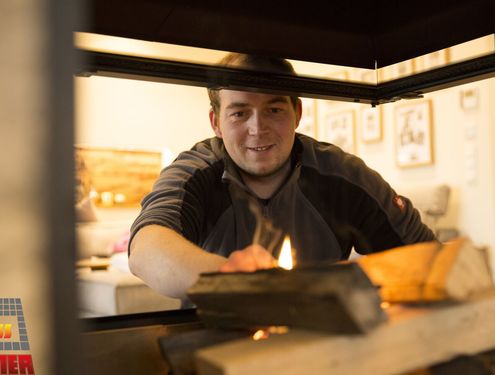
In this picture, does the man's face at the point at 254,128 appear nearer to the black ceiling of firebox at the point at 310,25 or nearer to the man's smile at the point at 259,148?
the man's smile at the point at 259,148

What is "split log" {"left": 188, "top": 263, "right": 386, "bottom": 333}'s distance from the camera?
49 cm

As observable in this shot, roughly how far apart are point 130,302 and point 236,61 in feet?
4.31

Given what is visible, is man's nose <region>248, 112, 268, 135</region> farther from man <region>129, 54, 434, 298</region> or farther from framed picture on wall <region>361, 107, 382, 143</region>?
framed picture on wall <region>361, 107, 382, 143</region>

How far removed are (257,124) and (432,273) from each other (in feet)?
2.26

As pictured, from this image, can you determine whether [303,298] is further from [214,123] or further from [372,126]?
[372,126]

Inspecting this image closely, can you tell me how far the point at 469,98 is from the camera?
360 cm

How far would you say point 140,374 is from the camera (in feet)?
2.64

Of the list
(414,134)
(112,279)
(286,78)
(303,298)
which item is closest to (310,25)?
(286,78)

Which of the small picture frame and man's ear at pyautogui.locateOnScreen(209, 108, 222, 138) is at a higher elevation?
the small picture frame

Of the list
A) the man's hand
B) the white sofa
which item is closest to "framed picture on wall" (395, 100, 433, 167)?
the white sofa

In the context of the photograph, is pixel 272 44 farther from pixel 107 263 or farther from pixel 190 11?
pixel 107 263

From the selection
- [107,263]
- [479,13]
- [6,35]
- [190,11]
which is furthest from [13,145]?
[107,263]

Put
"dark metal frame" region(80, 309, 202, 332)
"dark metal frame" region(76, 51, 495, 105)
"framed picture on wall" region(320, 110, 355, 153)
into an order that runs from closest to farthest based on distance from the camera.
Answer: "dark metal frame" region(80, 309, 202, 332) → "dark metal frame" region(76, 51, 495, 105) → "framed picture on wall" region(320, 110, 355, 153)

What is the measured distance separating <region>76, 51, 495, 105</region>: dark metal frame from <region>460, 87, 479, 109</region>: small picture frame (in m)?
2.52
